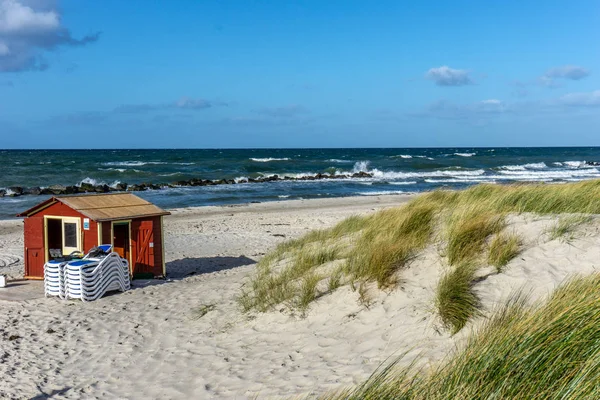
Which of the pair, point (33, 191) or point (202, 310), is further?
point (33, 191)

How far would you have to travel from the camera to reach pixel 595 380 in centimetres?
349

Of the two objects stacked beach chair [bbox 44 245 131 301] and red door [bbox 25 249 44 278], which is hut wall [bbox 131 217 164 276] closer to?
stacked beach chair [bbox 44 245 131 301]

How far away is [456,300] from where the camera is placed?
6320 millimetres

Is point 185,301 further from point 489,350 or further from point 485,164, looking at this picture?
point 485,164

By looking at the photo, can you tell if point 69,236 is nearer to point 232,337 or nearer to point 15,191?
point 232,337

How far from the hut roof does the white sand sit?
5.91 ft

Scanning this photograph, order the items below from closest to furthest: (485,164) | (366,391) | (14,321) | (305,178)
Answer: (366,391), (14,321), (305,178), (485,164)

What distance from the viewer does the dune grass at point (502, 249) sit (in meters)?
7.30

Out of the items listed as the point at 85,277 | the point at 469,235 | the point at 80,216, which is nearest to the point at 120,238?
the point at 80,216

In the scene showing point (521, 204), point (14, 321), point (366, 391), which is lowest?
point (14, 321)

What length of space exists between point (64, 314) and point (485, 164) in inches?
2512

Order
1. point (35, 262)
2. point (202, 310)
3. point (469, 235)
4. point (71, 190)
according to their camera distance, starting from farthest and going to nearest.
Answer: point (71, 190), point (35, 262), point (202, 310), point (469, 235)

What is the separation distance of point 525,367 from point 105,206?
955 centimetres

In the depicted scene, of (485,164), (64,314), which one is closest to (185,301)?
(64,314)
